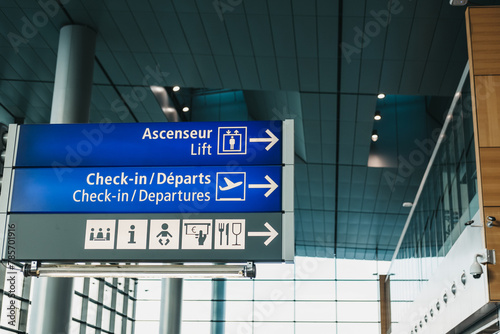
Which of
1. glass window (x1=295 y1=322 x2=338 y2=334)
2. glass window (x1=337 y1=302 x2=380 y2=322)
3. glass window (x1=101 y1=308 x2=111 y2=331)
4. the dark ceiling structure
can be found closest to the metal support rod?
the dark ceiling structure

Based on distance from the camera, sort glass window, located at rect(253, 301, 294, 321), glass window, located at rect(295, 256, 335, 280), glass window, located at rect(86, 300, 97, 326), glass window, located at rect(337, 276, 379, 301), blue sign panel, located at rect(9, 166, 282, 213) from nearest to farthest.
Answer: blue sign panel, located at rect(9, 166, 282, 213) → glass window, located at rect(86, 300, 97, 326) → glass window, located at rect(253, 301, 294, 321) → glass window, located at rect(337, 276, 379, 301) → glass window, located at rect(295, 256, 335, 280)

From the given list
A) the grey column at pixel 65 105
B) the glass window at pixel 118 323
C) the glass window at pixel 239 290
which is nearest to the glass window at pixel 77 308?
the glass window at pixel 118 323

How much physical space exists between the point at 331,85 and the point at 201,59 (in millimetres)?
3265

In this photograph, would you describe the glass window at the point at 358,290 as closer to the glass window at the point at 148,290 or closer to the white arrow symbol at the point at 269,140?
the glass window at the point at 148,290

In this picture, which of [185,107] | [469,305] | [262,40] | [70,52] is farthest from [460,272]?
[185,107]

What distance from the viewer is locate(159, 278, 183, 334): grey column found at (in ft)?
80.3

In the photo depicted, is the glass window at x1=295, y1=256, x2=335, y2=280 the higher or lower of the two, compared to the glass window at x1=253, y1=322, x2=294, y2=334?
higher

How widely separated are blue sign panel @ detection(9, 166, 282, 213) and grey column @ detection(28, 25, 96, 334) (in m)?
4.68

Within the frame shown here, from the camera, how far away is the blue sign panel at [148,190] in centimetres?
670

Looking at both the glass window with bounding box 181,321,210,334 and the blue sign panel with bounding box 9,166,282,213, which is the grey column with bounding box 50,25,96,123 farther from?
the glass window with bounding box 181,321,210,334

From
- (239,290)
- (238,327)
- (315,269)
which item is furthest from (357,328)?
(239,290)

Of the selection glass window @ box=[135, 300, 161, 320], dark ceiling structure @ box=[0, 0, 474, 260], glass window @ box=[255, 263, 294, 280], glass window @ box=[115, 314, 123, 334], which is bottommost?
glass window @ box=[115, 314, 123, 334]

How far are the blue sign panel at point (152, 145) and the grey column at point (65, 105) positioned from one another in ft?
15.1

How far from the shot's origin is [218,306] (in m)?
37.2
